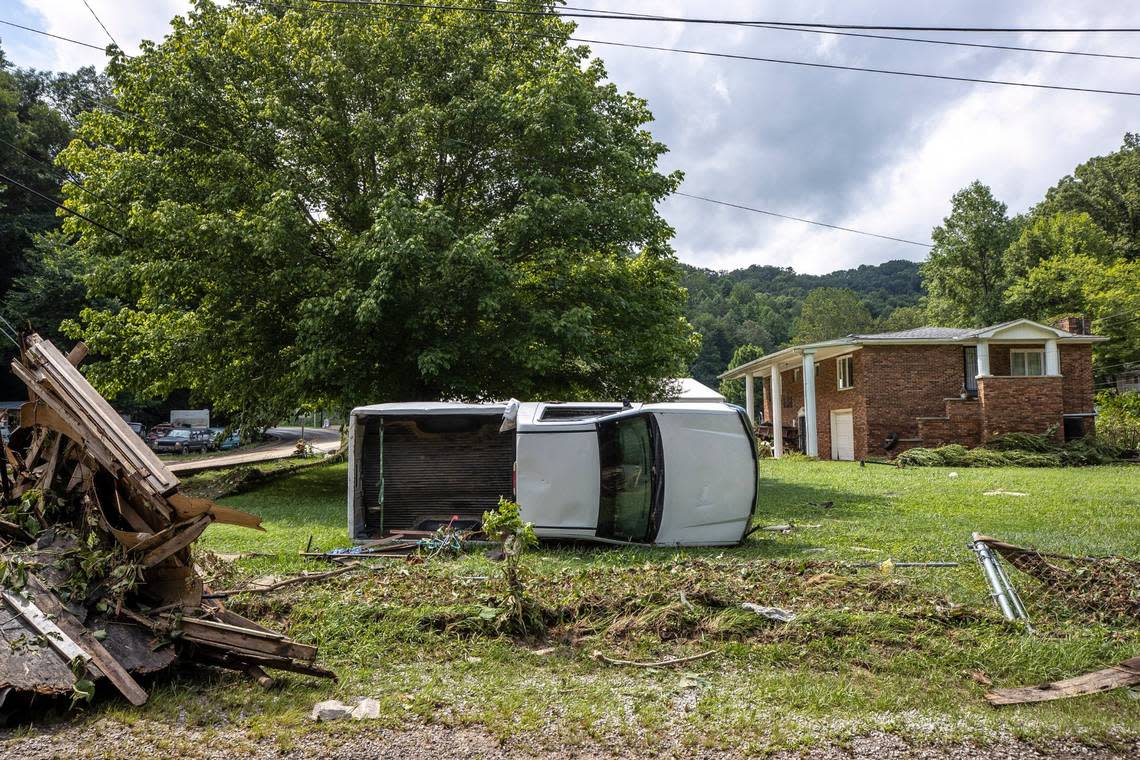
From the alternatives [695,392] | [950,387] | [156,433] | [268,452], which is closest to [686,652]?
[950,387]

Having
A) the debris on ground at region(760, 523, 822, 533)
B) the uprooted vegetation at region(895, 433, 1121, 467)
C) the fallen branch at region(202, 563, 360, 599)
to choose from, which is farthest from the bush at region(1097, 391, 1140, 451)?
the fallen branch at region(202, 563, 360, 599)

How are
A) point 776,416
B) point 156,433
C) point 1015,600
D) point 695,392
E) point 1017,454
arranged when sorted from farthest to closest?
1. point 156,433
2. point 695,392
3. point 776,416
4. point 1017,454
5. point 1015,600

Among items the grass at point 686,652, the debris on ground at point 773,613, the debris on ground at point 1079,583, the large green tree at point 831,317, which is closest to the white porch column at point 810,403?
the grass at point 686,652

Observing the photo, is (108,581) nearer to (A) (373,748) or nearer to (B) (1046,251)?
(A) (373,748)

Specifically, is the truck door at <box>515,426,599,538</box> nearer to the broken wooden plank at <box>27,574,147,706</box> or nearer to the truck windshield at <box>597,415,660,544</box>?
the truck windshield at <box>597,415,660,544</box>

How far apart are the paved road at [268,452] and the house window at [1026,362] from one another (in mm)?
26815

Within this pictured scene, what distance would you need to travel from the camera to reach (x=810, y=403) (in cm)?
3005

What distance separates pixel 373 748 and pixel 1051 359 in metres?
30.0

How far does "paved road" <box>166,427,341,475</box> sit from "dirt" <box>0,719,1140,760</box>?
38.8 ft

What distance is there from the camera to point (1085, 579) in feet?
21.4

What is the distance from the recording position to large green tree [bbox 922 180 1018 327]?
57.9m

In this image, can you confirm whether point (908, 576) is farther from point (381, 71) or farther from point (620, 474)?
point (381, 71)

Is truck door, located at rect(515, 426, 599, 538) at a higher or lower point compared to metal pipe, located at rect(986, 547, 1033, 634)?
higher

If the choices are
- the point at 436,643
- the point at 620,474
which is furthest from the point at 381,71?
the point at 436,643
